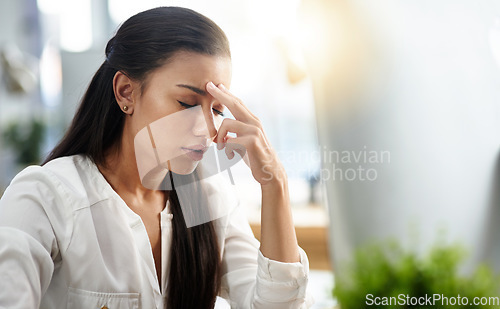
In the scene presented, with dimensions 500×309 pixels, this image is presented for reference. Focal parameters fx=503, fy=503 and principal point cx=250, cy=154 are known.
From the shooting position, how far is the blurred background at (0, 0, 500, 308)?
1.98 ft

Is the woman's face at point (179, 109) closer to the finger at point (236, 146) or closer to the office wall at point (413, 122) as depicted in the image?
the finger at point (236, 146)

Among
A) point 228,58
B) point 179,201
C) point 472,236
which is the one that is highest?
point 228,58

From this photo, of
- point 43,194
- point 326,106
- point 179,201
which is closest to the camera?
point 43,194

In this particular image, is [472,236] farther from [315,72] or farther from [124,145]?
[124,145]

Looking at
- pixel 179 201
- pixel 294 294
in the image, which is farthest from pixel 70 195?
pixel 294 294

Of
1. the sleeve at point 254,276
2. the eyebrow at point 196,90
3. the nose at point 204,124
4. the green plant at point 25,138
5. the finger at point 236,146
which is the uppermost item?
the eyebrow at point 196,90

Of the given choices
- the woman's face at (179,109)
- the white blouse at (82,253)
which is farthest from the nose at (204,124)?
the white blouse at (82,253)

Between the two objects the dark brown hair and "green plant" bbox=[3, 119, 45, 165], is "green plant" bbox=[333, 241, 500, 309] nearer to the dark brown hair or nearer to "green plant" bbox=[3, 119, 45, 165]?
the dark brown hair

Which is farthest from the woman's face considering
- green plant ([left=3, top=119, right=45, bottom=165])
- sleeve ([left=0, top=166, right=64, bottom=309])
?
green plant ([left=3, top=119, right=45, bottom=165])

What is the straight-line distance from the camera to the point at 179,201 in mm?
587

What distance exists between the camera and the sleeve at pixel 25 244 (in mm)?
419

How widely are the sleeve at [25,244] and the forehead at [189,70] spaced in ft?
0.50

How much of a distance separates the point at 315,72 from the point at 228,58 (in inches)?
9.2

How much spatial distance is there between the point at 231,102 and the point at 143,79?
92mm
